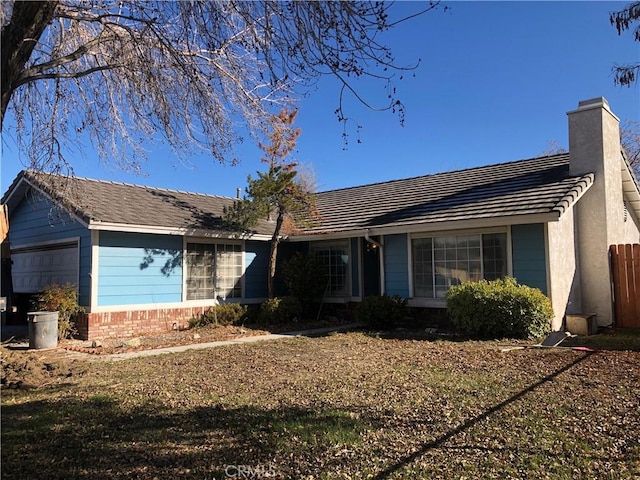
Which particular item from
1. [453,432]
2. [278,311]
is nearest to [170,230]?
[278,311]

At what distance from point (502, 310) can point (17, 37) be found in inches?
362

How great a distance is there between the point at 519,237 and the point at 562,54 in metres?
4.04

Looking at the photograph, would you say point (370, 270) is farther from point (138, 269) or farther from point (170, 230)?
point (138, 269)

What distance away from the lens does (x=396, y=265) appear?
42.9 feet

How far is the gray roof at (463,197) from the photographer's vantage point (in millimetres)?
11070

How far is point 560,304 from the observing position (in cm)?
1088

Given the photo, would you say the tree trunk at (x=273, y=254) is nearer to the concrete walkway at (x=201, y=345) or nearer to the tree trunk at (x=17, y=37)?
the concrete walkway at (x=201, y=345)

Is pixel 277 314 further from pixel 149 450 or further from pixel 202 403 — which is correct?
pixel 149 450

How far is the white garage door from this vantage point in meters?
12.2

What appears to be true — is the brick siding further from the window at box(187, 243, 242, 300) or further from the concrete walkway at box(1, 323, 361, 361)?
the concrete walkway at box(1, 323, 361, 361)

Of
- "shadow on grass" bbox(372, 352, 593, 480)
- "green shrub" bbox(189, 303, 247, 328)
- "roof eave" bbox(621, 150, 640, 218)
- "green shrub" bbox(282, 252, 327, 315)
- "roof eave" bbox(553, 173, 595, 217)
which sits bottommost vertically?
"shadow on grass" bbox(372, 352, 593, 480)

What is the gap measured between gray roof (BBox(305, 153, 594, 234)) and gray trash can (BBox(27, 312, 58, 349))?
7.84m

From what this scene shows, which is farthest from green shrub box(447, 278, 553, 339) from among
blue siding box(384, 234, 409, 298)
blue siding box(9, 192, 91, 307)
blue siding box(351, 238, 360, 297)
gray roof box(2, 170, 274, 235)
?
blue siding box(9, 192, 91, 307)

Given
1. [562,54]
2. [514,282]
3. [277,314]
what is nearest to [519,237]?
[514,282]
